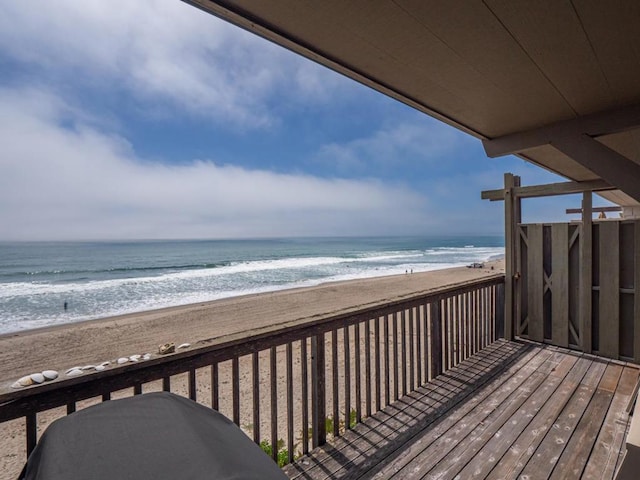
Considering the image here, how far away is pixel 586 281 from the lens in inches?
143

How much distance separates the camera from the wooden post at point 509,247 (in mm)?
4113

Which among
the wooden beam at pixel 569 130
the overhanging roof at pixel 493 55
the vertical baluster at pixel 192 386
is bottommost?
the vertical baluster at pixel 192 386

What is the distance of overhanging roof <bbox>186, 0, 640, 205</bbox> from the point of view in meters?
1.29

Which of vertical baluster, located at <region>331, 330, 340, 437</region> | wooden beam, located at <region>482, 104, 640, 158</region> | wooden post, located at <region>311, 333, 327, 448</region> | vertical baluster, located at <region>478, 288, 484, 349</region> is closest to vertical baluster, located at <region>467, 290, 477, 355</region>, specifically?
vertical baluster, located at <region>478, 288, 484, 349</region>

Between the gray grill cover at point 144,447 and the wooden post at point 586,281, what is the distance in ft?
14.2

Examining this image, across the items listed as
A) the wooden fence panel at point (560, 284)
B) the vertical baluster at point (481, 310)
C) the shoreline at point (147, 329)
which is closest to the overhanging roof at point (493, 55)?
the wooden fence panel at point (560, 284)

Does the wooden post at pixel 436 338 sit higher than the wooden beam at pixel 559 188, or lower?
lower

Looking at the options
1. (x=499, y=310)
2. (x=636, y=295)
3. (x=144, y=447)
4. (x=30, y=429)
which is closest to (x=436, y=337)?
(x=499, y=310)

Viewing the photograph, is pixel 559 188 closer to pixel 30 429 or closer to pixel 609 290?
pixel 609 290

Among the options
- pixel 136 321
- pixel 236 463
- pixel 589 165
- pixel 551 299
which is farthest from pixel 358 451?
pixel 136 321

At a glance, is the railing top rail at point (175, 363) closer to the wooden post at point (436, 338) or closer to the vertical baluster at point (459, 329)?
the wooden post at point (436, 338)

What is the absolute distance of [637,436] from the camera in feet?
3.54

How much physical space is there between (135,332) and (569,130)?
10394 mm

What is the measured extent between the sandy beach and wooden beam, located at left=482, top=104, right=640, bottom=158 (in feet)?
7.80
